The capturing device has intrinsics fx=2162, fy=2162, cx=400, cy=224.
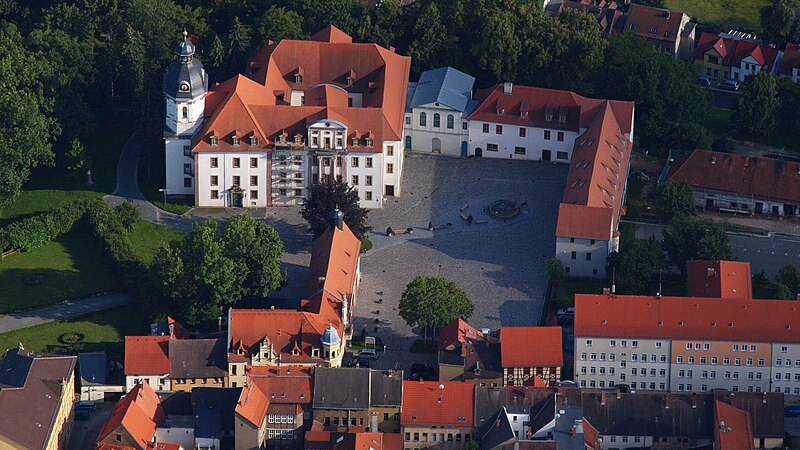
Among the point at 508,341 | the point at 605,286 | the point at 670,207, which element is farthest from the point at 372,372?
the point at 670,207

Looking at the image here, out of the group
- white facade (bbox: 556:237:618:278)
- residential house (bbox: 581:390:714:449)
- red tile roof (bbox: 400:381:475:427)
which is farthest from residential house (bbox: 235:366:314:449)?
white facade (bbox: 556:237:618:278)

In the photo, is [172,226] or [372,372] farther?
[172,226]

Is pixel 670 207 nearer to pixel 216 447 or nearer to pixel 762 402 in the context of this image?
pixel 762 402

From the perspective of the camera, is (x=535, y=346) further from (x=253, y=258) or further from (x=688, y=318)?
(x=253, y=258)

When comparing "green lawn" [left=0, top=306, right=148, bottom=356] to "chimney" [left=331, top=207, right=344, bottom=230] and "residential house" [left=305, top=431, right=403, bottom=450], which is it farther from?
"residential house" [left=305, top=431, right=403, bottom=450]

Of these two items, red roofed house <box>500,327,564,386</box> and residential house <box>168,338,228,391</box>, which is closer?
red roofed house <box>500,327,564,386</box>

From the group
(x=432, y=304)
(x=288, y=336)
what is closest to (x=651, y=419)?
(x=432, y=304)

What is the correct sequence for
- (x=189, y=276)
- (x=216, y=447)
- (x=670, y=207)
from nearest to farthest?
(x=216, y=447) < (x=189, y=276) < (x=670, y=207)
